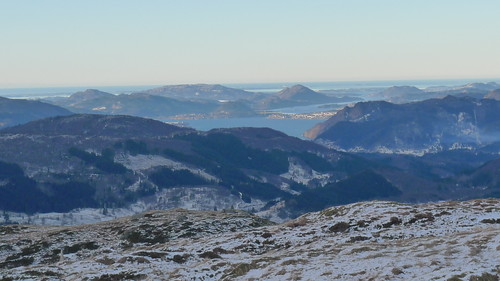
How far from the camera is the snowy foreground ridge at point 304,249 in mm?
42500

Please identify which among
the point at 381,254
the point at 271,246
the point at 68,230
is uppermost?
the point at 381,254

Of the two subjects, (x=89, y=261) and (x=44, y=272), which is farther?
(x=89, y=261)

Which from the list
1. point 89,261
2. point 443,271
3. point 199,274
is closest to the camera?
point 443,271

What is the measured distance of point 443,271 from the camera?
126ft

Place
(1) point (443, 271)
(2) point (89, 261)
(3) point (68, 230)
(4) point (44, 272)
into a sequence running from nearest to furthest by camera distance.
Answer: (1) point (443, 271) < (4) point (44, 272) < (2) point (89, 261) < (3) point (68, 230)

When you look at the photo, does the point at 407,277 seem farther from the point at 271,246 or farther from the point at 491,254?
the point at 271,246

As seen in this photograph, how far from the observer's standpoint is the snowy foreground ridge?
1673 inches

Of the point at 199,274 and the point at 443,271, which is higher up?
the point at 443,271

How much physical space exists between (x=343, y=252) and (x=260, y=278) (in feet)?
31.8

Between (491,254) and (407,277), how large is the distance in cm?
765

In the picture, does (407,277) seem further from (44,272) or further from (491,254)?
(44,272)

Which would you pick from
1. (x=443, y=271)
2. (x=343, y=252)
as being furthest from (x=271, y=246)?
(x=443, y=271)

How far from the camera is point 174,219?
337 ft

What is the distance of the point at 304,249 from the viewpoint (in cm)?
5725
